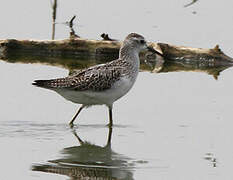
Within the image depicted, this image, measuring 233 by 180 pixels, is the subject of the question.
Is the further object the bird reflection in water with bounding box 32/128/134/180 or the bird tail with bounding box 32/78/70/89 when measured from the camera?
the bird tail with bounding box 32/78/70/89

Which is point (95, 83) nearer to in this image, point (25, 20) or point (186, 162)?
point (186, 162)

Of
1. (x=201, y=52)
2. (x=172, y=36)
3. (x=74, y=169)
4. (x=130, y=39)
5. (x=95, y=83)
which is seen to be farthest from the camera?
(x=172, y=36)

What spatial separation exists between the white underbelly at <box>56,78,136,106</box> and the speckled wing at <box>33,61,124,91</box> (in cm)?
6

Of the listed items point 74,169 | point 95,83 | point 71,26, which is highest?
point 71,26

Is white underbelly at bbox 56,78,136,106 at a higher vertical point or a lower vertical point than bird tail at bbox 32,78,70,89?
lower

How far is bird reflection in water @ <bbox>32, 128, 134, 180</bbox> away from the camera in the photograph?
1120cm

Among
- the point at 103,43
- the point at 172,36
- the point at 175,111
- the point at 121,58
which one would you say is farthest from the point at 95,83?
the point at 172,36

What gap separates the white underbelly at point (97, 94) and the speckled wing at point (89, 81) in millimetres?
65

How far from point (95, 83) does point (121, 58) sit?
0.93 metres

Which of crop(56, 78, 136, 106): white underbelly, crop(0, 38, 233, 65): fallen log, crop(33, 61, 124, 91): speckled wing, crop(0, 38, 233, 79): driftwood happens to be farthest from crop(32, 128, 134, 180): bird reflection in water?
crop(0, 38, 233, 65): fallen log

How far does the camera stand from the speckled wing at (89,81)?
13352 millimetres

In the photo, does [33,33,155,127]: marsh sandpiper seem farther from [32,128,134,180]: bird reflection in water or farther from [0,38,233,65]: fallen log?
[0,38,233,65]: fallen log

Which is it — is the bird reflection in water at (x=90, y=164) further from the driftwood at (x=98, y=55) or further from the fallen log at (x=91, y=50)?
the fallen log at (x=91, y=50)

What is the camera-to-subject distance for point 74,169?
37.3 feet
